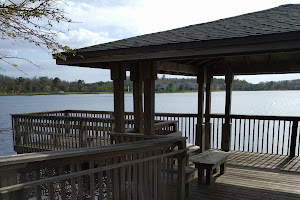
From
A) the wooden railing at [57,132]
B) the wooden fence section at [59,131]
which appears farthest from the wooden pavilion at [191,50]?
Answer: the wooden railing at [57,132]

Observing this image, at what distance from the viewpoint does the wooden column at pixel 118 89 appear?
4.09m

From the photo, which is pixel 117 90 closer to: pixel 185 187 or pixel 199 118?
pixel 185 187

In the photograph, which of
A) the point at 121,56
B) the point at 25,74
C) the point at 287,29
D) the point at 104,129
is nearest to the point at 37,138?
the point at 104,129

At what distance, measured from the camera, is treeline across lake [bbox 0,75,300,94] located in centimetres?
518

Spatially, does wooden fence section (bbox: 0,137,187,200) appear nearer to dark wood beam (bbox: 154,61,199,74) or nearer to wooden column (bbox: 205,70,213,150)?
dark wood beam (bbox: 154,61,199,74)

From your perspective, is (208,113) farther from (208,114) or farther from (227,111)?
(227,111)

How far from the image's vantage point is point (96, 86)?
24.5 metres

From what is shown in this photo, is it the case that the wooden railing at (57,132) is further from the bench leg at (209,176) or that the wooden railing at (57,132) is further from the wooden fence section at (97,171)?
the wooden fence section at (97,171)

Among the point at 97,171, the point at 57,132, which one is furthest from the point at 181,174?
the point at 57,132

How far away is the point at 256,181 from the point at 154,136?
241 centimetres

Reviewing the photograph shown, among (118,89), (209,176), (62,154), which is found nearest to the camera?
(62,154)

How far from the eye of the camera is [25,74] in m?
3.39

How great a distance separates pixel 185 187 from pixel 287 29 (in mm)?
2794

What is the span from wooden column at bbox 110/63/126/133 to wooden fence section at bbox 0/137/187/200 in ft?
4.10
